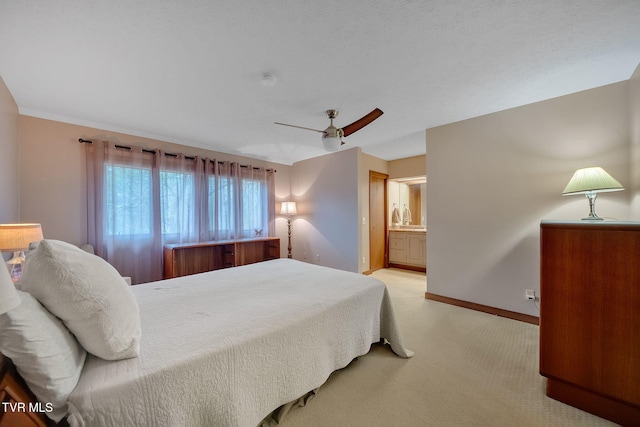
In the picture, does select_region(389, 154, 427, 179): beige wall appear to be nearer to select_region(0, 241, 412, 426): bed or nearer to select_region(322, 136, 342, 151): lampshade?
select_region(322, 136, 342, 151): lampshade

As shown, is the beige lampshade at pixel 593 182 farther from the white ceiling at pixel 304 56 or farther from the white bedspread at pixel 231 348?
the white bedspread at pixel 231 348

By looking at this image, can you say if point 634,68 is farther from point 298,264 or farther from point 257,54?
point 298,264

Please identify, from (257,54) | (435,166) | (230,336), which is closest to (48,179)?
(257,54)

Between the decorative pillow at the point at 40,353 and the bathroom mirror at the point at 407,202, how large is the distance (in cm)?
531

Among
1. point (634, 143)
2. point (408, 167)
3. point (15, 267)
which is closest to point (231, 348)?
point (15, 267)

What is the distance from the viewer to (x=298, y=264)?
112 inches

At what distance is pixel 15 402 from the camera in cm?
71

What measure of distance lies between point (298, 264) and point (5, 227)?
2394mm

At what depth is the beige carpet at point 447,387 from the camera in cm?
143

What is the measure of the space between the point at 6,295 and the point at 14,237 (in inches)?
71.5

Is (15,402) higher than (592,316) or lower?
higher

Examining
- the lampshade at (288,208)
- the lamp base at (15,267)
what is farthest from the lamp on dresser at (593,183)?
the lamp base at (15,267)

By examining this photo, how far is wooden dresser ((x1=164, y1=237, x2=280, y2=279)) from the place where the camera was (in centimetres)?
354

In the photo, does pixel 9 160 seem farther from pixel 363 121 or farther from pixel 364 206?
pixel 364 206
